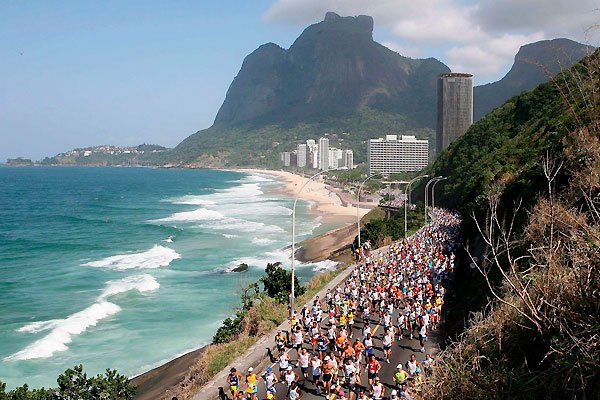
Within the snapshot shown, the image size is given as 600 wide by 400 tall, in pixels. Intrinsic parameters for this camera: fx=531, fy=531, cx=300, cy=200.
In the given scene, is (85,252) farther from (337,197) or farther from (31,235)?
(337,197)

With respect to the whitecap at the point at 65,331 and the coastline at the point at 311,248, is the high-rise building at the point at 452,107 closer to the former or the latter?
the coastline at the point at 311,248

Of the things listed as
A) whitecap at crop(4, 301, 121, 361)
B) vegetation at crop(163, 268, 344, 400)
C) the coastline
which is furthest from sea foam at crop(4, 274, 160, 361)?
vegetation at crop(163, 268, 344, 400)

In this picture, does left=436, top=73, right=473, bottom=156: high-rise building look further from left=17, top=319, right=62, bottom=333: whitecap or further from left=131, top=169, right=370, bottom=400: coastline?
left=17, top=319, right=62, bottom=333: whitecap

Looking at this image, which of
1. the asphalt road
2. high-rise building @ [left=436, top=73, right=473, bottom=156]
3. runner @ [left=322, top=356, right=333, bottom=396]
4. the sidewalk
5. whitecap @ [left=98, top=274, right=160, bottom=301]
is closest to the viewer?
runner @ [left=322, top=356, right=333, bottom=396]

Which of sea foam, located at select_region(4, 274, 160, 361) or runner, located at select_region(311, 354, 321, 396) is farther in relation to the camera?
sea foam, located at select_region(4, 274, 160, 361)

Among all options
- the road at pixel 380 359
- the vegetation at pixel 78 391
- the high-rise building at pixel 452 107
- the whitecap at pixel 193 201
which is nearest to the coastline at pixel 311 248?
the vegetation at pixel 78 391

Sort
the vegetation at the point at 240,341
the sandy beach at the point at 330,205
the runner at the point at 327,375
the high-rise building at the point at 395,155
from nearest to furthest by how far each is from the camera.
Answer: the runner at the point at 327,375 < the vegetation at the point at 240,341 < the sandy beach at the point at 330,205 < the high-rise building at the point at 395,155

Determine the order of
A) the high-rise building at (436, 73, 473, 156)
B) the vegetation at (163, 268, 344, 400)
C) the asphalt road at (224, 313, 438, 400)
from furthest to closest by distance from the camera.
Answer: the high-rise building at (436, 73, 473, 156) < the vegetation at (163, 268, 344, 400) < the asphalt road at (224, 313, 438, 400)
